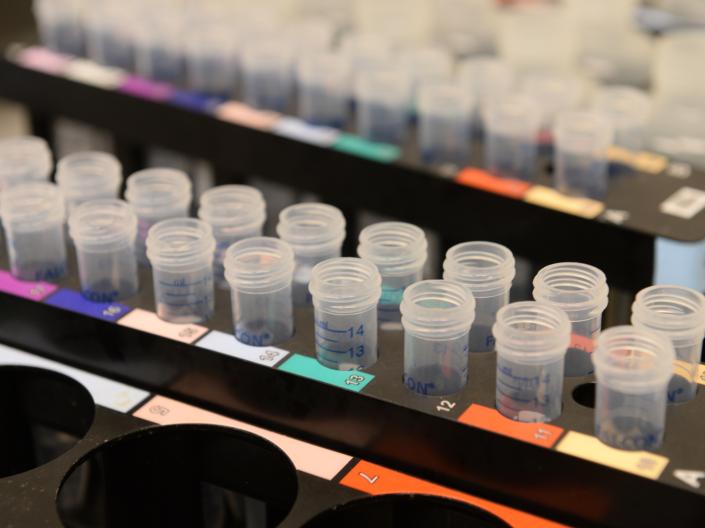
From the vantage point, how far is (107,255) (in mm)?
2578

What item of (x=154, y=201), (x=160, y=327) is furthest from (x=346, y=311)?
(x=154, y=201)

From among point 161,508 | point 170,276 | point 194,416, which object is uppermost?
point 170,276

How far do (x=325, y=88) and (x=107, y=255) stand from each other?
1090 mm

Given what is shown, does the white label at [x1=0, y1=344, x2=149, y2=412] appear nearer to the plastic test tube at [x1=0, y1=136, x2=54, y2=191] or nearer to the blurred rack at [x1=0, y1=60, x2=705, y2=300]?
the plastic test tube at [x1=0, y1=136, x2=54, y2=191]

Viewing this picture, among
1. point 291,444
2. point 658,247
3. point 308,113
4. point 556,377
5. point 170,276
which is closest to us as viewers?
point 556,377

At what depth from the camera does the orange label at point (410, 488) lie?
2.14 metres

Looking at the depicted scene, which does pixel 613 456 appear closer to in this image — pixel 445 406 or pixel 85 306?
pixel 445 406

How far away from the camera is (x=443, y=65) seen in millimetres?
3539

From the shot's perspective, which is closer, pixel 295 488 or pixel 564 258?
pixel 295 488

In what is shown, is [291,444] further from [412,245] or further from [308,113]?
[308,113]

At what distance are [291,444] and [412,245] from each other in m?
0.46

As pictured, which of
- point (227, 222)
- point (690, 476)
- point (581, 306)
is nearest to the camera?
point (690, 476)

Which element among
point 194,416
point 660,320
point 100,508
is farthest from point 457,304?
point 100,508

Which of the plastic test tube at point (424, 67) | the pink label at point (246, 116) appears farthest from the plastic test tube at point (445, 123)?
the pink label at point (246, 116)
